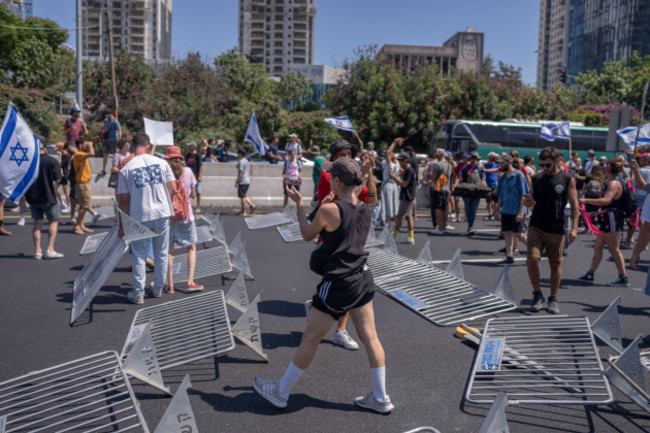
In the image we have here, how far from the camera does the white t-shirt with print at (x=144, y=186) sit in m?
6.85

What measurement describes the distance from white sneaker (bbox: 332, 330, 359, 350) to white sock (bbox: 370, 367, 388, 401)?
52.4 inches

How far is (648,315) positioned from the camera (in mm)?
7051

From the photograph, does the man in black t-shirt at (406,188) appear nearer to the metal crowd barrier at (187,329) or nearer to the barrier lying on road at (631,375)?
the metal crowd barrier at (187,329)

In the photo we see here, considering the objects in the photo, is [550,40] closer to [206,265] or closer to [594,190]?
[594,190]

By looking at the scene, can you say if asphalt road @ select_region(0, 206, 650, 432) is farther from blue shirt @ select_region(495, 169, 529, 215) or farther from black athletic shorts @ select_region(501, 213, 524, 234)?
blue shirt @ select_region(495, 169, 529, 215)

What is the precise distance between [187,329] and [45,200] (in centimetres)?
485

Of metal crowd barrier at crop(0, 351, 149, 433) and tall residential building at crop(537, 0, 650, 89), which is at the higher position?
tall residential building at crop(537, 0, 650, 89)

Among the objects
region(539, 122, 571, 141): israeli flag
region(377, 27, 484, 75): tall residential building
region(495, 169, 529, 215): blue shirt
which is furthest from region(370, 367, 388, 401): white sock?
region(377, 27, 484, 75): tall residential building

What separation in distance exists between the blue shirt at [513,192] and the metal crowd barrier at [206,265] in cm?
448

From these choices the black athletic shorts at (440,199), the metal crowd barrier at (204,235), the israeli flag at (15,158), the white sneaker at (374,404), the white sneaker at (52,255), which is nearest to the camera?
the white sneaker at (374,404)

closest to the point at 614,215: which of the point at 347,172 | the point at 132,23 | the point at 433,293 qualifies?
the point at 433,293

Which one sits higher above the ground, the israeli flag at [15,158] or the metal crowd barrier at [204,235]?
the israeli flag at [15,158]

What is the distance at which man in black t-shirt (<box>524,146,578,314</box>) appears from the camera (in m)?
6.78

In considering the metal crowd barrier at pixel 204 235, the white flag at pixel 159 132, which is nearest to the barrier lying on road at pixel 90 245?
the metal crowd barrier at pixel 204 235
